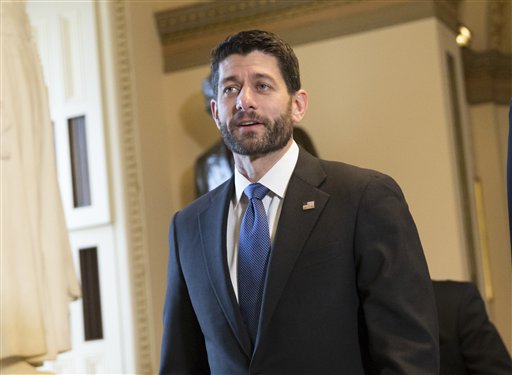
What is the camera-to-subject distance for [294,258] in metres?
2.69

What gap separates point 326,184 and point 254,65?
413 millimetres

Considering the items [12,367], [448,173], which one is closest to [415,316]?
[12,367]

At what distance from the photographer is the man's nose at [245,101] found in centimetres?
272

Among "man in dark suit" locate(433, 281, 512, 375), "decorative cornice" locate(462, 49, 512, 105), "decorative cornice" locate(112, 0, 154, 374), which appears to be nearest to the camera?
"man in dark suit" locate(433, 281, 512, 375)

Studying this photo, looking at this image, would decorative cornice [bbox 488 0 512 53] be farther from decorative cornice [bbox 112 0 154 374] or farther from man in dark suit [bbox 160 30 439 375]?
man in dark suit [bbox 160 30 439 375]

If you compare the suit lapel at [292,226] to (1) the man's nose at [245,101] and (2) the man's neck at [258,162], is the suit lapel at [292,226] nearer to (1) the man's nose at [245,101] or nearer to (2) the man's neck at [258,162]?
(2) the man's neck at [258,162]

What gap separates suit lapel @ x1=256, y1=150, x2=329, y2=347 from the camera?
267cm

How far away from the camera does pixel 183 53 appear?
24.6ft

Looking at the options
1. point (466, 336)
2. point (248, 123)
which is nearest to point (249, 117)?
point (248, 123)

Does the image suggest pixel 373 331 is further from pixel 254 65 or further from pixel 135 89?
Answer: pixel 135 89

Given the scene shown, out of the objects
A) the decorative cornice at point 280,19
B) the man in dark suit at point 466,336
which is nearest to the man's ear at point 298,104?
the man in dark suit at point 466,336

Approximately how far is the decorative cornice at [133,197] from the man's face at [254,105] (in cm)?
396

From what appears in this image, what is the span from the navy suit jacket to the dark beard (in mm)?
136

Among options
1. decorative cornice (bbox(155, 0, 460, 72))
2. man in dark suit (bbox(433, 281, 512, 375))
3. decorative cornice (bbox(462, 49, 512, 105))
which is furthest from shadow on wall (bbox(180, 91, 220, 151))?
man in dark suit (bbox(433, 281, 512, 375))
